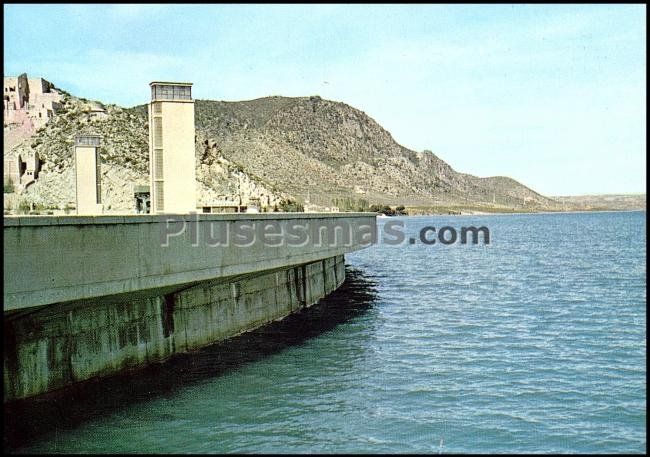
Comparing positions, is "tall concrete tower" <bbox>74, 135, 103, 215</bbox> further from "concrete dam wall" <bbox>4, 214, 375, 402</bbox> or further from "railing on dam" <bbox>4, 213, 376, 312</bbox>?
"railing on dam" <bbox>4, 213, 376, 312</bbox>

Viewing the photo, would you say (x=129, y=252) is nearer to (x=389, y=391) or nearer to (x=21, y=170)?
(x=389, y=391)

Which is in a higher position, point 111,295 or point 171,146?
point 171,146

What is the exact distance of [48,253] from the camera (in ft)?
41.8

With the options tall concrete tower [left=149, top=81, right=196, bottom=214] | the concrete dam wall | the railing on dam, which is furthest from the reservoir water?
tall concrete tower [left=149, top=81, right=196, bottom=214]

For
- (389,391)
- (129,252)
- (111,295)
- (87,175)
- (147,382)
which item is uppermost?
(87,175)

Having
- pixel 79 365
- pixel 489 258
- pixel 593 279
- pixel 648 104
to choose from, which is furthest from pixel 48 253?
pixel 489 258

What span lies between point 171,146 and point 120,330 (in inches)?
319

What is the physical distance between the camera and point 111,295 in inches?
563

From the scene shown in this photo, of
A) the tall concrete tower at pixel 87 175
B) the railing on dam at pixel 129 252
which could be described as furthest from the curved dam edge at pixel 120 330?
the tall concrete tower at pixel 87 175

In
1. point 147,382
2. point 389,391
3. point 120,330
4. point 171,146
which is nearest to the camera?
point 147,382

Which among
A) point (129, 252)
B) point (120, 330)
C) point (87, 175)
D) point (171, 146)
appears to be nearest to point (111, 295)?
point (129, 252)

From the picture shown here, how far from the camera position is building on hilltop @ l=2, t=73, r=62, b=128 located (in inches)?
3730

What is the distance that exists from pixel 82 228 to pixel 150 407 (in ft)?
13.0

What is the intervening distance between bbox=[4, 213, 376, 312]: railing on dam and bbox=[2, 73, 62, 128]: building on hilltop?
268 ft
